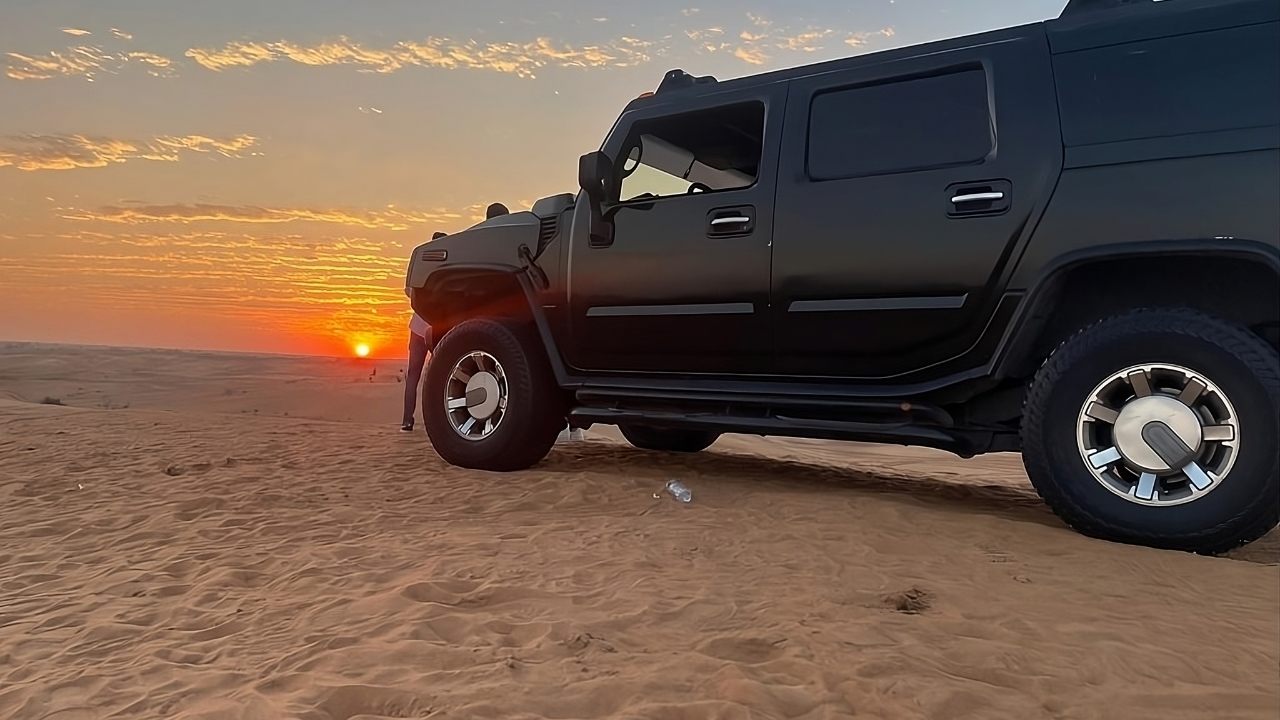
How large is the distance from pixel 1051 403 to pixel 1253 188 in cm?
105

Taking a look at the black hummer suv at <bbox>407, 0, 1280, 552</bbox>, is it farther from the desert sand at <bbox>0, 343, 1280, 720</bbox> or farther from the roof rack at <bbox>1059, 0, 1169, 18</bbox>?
the desert sand at <bbox>0, 343, 1280, 720</bbox>

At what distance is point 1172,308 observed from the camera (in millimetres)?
3227

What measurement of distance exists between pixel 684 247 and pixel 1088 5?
2.15 m

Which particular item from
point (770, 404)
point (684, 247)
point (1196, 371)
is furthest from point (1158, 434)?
point (684, 247)

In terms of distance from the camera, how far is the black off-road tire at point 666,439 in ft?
21.0

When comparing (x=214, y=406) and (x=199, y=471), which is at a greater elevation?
(x=199, y=471)

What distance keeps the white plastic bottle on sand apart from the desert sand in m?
0.11

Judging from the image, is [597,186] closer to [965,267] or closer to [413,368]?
[965,267]

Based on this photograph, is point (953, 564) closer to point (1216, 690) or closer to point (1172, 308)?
point (1216, 690)

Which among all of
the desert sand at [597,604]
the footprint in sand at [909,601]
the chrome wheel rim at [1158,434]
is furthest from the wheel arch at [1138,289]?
the footprint in sand at [909,601]

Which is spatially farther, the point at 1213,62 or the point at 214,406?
the point at 214,406

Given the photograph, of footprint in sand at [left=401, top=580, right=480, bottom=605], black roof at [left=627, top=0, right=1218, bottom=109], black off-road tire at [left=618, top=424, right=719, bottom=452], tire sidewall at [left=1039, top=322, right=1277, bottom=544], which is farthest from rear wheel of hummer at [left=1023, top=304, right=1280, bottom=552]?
black off-road tire at [left=618, top=424, right=719, bottom=452]

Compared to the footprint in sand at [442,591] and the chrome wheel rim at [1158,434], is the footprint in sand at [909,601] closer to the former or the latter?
the chrome wheel rim at [1158,434]

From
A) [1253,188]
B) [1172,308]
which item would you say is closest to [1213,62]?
[1253,188]
